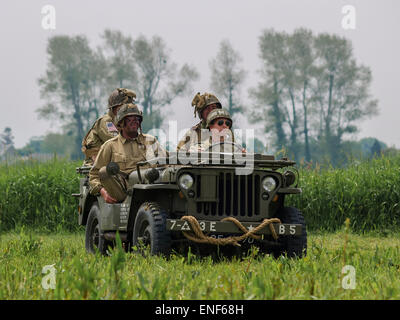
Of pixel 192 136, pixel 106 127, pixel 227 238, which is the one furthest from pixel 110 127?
pixel 227 238

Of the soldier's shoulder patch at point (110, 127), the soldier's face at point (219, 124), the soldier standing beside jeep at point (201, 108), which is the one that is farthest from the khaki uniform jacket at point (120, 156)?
the soldier's shoulder patch at point (110, 127)

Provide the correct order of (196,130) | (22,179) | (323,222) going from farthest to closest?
(22,179) → (323,222) → (196,130)

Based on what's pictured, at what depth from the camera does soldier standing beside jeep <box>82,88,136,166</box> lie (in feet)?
32.8

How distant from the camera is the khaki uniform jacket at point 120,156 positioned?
8719 millimetres

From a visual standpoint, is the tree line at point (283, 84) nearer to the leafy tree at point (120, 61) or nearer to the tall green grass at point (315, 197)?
the leafy tree at point (120, 61)

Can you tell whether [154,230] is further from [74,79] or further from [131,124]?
[74,79]

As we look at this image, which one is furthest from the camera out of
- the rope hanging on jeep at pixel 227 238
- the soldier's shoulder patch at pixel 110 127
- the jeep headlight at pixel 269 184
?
the soldier's shoulder patch at pixel 110 127

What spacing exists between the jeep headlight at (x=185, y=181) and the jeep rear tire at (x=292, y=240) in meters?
1.30

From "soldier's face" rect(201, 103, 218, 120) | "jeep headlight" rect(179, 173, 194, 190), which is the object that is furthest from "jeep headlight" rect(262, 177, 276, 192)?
"soldier's face" rect(201, 103, 218, 120)

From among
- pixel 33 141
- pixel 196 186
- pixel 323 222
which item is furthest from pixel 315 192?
pixel 33 141

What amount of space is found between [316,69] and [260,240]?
50275 mm

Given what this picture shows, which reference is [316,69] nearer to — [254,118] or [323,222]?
[254,118]
